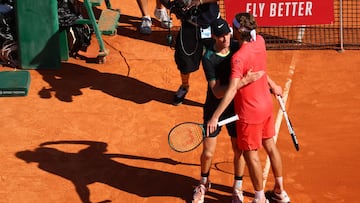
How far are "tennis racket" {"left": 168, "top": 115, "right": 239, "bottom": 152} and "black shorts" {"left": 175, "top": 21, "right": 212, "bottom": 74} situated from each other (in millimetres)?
2317

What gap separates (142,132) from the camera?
28.8ft

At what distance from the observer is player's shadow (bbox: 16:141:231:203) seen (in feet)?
25.1

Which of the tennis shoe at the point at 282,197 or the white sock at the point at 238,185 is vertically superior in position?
the white sock at the point at 238,185

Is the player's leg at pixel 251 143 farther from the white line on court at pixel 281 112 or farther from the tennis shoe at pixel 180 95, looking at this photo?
the tennis shoe at pixel 180 95

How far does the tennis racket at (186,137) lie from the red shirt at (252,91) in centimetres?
53

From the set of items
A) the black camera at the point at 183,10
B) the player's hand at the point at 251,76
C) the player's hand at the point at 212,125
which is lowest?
the player's hand at the point at 212,125

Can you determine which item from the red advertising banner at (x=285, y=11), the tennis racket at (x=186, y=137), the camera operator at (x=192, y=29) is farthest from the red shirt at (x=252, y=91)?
the red advertising banner at (x=285, y=11)

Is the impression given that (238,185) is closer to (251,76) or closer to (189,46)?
(251,76)

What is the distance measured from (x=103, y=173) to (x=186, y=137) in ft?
5.08

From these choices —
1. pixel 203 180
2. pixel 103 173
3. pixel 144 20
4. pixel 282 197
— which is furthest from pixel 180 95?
pixel 282 197

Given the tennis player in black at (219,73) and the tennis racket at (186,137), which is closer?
the tennis player in black at (219,73)

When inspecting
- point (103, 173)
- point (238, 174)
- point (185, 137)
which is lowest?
Answer: point (103, 173)

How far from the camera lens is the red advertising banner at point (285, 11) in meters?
10.7

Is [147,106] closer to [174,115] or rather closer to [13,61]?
[174,115]
